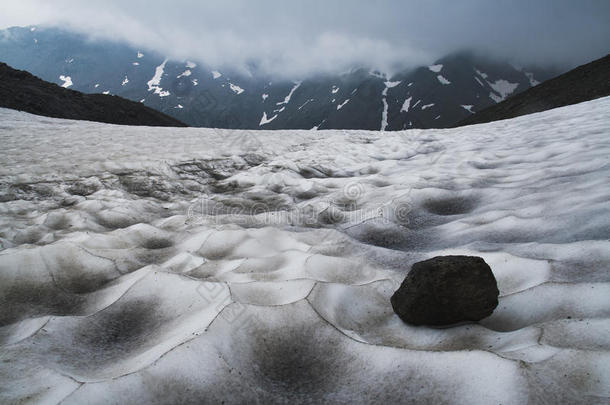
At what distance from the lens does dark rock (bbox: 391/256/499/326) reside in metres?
2.20

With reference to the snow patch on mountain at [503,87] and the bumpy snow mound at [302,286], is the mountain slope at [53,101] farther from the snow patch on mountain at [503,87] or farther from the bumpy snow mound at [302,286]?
the snow patch on mountain at [503,87]

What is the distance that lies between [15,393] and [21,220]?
389 centimetres

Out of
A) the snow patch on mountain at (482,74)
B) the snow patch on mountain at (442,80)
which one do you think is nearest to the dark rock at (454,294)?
the snow patch on mountain at (442,80)

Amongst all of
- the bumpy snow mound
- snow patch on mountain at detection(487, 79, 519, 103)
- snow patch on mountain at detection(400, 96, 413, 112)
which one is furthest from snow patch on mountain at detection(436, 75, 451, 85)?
the bumpy snow mound

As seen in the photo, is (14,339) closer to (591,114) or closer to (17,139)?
(17,139)

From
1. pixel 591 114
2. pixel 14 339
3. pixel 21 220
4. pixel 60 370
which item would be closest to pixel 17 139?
pixel 21 220

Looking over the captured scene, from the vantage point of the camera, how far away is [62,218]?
4695 mm

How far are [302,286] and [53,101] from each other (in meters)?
37.1

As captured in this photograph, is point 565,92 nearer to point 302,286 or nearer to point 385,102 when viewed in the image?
point 302,286

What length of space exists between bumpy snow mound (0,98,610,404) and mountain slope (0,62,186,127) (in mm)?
26400

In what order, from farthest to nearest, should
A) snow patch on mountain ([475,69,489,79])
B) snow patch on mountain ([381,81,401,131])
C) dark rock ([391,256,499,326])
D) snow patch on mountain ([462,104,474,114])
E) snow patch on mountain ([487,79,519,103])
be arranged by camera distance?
snow patch on mountain ([475,69,489,79])
snow patch on mountain ([487,79,519,103])
snow patch on mountain ([381,81,401,131])
snow patch on mountain ([462,104,474,114])
dark rock ([391,256,499,326])

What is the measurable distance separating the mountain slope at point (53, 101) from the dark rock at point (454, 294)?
3094 cm

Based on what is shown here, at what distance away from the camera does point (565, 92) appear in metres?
40.7

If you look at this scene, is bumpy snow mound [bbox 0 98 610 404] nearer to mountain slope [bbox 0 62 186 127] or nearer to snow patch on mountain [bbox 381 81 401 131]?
mountain slope [bbox 0 62 186 127]
